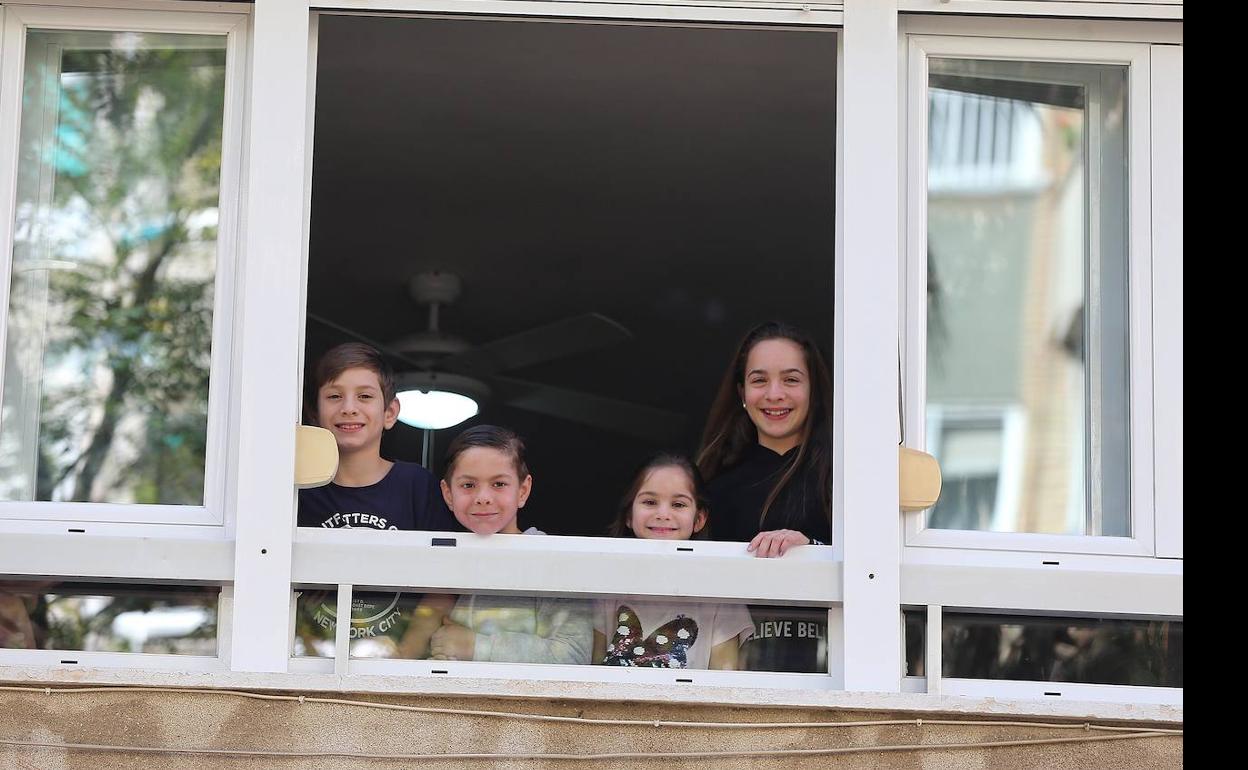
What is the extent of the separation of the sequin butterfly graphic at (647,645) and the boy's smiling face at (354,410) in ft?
2.24

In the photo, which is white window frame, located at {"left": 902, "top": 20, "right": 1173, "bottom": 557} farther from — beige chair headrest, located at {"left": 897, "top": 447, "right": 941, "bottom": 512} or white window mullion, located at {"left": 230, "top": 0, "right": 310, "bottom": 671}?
white window mullion, located at {"left": 230, "top": 0, "right": 310, "bottom": 671}

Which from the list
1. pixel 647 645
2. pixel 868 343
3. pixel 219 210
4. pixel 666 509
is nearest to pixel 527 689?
pixel 647 645

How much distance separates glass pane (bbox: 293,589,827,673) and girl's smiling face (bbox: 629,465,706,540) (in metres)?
0.28

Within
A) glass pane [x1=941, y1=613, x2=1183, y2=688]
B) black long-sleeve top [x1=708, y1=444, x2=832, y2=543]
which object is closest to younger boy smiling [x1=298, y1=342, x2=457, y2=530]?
black long-sleeve top [x1=708, y1=444, x2=832, y2=543]

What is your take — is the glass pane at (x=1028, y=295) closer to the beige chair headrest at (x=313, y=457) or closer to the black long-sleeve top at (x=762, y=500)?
the black long-sleeve top at (x=762, y=500)

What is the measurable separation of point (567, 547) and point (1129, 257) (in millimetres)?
1232

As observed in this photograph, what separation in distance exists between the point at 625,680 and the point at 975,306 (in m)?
1.01

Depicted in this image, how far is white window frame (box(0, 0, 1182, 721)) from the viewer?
2844 mm

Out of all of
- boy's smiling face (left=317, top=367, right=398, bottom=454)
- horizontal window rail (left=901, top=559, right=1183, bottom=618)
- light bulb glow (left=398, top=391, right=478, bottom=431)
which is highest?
light bulb glow (left=398, top=391, right=478, bottom=431)

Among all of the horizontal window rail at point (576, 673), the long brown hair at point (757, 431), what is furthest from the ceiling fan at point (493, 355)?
the horizontal window rail at point (576, 673)

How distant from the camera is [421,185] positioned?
5605 millimetres

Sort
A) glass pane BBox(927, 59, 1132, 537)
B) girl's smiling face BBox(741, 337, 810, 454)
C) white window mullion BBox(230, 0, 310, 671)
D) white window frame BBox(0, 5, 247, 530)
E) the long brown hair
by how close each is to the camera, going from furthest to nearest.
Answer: girl's smiling face BBox(741, 337, 810, 454) → the long brown hair → glass pane BBox(927, 59, 1132, 537) → white window frame BBox(0, 5, 247, 530) → white window mullion BBox(230, 0, 310, 671)
